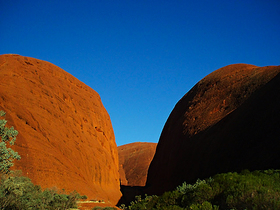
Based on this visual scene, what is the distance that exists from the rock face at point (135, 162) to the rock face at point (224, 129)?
22.7 meters

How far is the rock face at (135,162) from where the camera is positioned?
75.2 metres

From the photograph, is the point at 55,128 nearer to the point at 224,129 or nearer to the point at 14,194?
the point at 14,194

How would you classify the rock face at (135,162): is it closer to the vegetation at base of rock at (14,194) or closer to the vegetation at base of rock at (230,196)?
the vegetation at base of rock at (14,194)

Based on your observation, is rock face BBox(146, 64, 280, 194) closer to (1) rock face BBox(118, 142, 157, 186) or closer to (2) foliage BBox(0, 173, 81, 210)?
(2) foliage BBox(0, 173, 81, 210)

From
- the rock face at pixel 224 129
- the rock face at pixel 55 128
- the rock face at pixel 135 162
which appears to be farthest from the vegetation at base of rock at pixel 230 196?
the rock face at pixel 135 162

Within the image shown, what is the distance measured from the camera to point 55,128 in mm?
27750

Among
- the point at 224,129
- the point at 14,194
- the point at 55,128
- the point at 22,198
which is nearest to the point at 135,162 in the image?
the point at 224,129

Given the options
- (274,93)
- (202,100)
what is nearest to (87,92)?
(202,100)

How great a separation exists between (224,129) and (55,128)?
742 inches

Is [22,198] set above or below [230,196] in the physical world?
above

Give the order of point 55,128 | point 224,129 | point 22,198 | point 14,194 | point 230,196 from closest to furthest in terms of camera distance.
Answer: point 230,196
point 14,194
point 22,198
point 55,128
point 224,129

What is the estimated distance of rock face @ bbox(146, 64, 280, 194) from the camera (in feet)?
78.3

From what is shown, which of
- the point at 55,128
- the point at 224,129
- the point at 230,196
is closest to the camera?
the point at 230,196

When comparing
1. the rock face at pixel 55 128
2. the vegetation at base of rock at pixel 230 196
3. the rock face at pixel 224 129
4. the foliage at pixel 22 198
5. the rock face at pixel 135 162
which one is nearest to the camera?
the vegetation at base of rock at pixel 230 196
